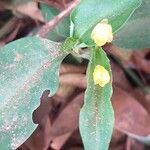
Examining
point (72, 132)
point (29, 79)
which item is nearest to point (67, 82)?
point (72, 132)

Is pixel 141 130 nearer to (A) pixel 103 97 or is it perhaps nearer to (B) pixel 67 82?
(B) pixel 67 82

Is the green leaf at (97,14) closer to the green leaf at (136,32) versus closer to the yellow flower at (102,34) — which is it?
the yellow flower at (102,34)

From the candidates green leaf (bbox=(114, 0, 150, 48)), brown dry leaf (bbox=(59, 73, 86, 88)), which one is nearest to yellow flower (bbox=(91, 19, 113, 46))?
green leaf (bbox=(114, 0, 150, 48))

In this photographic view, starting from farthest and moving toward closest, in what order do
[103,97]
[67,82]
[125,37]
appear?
[67,82], [125,37], [103,97]

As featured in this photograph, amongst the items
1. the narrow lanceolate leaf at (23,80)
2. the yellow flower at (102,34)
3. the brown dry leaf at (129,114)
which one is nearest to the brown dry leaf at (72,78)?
the brown dry leaf at (129,114)

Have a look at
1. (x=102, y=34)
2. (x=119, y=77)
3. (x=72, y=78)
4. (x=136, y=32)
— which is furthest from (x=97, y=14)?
(x=119, y=77)

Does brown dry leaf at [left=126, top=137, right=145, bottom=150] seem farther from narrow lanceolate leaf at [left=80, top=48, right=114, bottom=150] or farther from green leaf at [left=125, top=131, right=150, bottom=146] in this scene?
narrow lanceolate leaf at [left=80, top=48, right=114, bottom=150]
